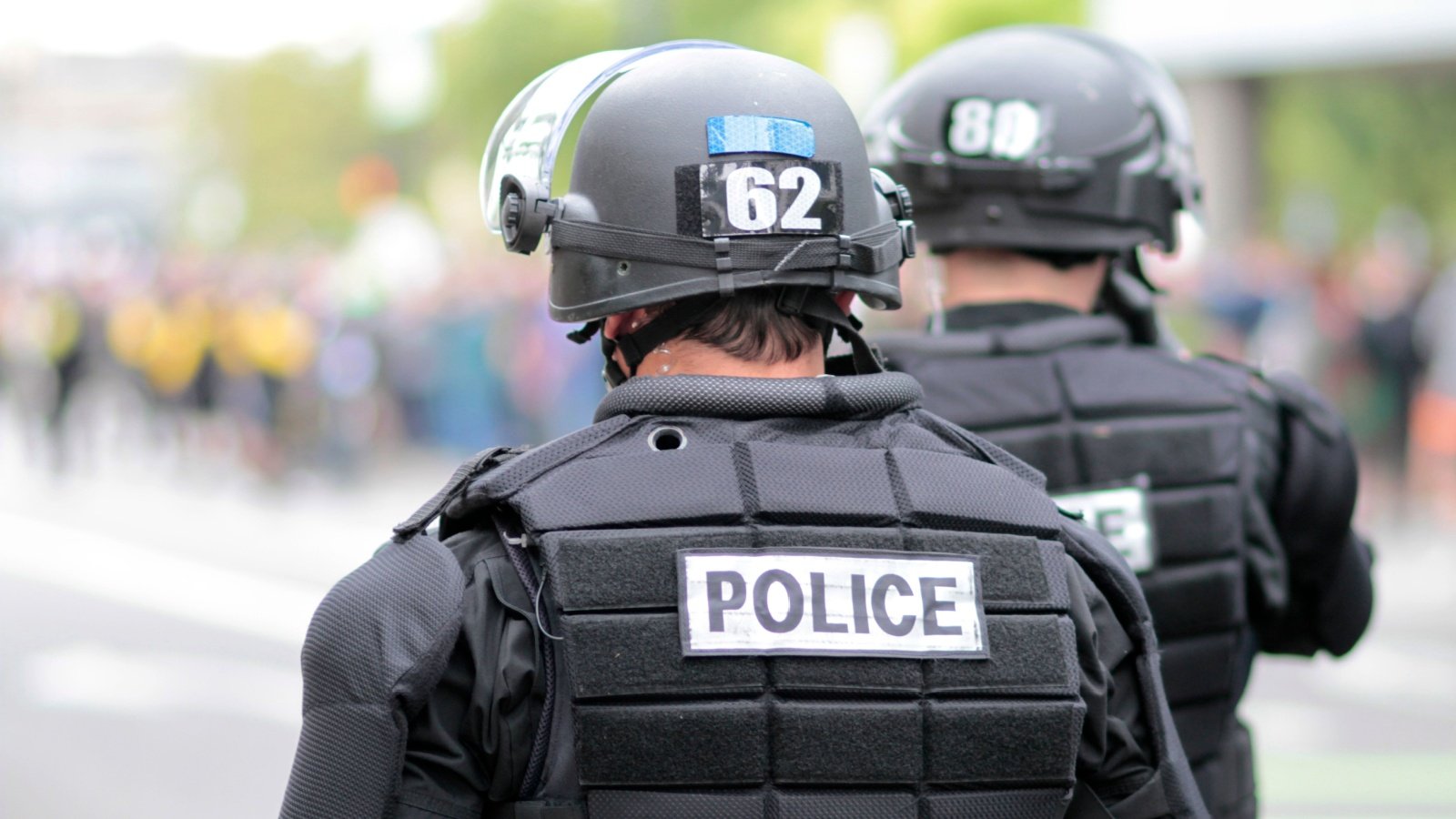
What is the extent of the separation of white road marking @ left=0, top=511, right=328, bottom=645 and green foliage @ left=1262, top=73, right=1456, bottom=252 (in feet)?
77.4

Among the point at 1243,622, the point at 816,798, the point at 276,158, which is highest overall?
the point at 816,798

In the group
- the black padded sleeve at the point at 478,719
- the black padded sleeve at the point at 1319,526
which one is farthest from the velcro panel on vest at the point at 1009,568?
the black padded sleeve at the point at 1319,526

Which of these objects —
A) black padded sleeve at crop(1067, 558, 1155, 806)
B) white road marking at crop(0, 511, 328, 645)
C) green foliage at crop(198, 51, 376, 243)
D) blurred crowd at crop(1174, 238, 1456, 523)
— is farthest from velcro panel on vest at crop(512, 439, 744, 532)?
green foliage at crop(198, 51, 376, 243)

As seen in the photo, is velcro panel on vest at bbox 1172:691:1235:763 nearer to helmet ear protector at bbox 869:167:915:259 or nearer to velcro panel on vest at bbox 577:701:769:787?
helmet ear protector at bbox 869:167:915:259

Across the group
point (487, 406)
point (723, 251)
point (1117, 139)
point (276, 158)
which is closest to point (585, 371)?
point (487, 406)

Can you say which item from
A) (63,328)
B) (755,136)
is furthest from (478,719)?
(63,328)

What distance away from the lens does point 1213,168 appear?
19891 millimetres

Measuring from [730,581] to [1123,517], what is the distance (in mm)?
1119

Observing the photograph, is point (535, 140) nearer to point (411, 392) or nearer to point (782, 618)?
point (782, 618)

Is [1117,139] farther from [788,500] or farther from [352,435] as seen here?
[352,435]

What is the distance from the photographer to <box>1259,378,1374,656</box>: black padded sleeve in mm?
2896

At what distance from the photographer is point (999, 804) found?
6.35 feet

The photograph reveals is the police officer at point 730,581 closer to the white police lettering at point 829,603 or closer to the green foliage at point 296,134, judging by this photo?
the white police lettering at point 829,603

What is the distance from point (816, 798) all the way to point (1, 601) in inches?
398
